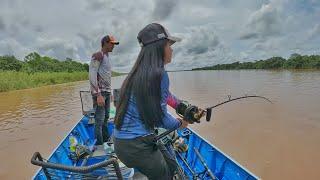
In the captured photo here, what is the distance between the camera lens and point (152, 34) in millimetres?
2242

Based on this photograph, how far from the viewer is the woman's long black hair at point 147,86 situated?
2115 mm

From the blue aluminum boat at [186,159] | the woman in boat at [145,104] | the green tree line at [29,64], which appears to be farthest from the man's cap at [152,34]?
the green tree line at [29,64]

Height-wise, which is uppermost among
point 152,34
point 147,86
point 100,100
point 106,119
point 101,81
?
point 152,34

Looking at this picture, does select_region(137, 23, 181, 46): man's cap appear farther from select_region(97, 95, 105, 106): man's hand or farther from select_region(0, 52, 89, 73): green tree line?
select_region(0, 52, 89, 73): green tree line

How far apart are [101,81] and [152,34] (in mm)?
3306

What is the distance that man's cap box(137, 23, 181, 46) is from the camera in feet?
7.34

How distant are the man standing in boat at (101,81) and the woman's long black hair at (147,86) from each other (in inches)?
117

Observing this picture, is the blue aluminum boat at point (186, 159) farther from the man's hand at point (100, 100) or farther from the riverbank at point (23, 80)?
the riverbank at point (23, 80)

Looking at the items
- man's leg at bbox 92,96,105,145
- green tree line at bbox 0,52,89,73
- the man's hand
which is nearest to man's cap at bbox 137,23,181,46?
the man's hand

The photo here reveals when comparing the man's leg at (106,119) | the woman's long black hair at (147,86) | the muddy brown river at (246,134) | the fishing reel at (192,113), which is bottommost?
the muddy brown river at (246,134)

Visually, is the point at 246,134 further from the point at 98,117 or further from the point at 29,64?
the point at 29,64

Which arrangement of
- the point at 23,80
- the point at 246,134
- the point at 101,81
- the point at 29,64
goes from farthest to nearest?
the point at 29,64, the point at 23,80, the point at 246,134, the point at 101,81

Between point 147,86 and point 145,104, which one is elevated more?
point 147,86

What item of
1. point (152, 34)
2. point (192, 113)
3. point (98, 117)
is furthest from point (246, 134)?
point (152, 34)
